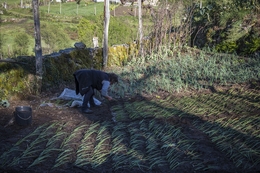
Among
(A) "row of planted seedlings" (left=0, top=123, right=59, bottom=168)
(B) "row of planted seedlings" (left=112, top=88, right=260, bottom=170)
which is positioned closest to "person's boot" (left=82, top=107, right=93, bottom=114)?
(B) "row of planted seedlings" (left=112, top=88, right=260, bottom=170)

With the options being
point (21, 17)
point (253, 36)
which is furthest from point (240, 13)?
point (21, 17)

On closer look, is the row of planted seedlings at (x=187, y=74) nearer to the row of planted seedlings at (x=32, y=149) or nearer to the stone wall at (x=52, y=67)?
the stone wall at (x=52, y=67)

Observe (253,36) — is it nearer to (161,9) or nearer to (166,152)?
(161,9)

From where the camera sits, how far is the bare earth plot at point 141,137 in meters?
4.42

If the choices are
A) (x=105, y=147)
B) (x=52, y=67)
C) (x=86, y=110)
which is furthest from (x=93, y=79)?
(x=52, y=67)

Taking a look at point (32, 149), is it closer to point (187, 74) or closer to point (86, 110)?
point (86, 110)

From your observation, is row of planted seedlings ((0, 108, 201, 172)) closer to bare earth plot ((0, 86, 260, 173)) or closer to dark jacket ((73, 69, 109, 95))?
bare earth plot ((0, 86, 260, 173))

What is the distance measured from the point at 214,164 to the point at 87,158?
5.44 ft

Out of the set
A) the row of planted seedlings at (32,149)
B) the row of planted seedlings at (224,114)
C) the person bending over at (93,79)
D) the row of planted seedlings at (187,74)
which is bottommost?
the row of planted seedlings at (32,149)

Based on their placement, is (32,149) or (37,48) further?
(37,48)

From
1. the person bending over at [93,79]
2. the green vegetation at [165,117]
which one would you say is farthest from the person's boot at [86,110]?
the green vegetation at [165,117]

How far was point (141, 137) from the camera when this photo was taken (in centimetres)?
545

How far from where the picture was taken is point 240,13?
514 inches

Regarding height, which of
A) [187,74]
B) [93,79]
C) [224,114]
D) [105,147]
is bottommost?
[105,147]
